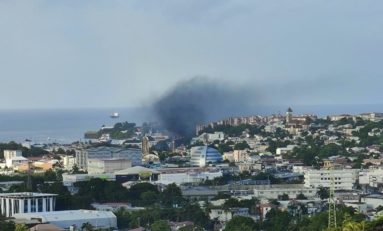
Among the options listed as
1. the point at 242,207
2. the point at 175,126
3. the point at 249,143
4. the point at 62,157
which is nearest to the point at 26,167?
the point at 62,157

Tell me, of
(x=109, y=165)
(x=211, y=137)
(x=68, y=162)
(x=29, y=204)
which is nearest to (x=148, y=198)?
(x=29, y=204)

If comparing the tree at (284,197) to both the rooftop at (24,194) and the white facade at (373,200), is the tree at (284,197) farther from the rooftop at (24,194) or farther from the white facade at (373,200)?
the rooftop at (24,194)

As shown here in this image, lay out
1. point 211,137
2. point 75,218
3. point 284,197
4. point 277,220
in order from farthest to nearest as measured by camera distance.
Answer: point 211,137, point 284,197, point 75,218, point 277,220

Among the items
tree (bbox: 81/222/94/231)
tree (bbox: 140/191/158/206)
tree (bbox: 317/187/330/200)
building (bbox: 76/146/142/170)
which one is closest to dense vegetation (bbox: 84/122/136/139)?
building (bbox: 76/146/142/170)

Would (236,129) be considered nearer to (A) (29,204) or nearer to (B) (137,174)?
(B) (137,174)

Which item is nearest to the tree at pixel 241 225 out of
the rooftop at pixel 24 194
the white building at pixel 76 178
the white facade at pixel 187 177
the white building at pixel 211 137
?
the rooftop at pixel 24 194

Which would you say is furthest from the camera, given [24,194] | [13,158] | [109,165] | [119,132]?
[119,132]
